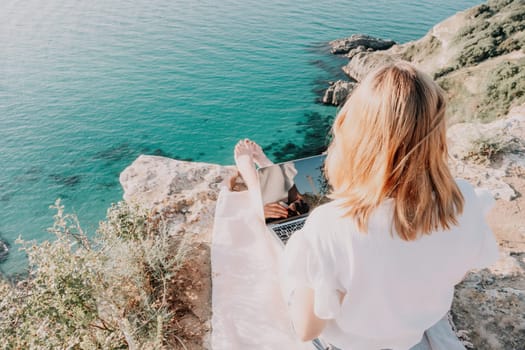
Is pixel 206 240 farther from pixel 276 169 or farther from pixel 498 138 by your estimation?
pixel 498 138

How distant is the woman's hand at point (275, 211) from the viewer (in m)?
3.23

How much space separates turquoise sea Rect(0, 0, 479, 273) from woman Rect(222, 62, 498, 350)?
11411 millimetres

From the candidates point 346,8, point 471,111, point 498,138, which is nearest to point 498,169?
point 498,138

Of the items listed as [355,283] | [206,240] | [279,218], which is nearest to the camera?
[355,283]

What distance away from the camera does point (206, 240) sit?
3994 mm

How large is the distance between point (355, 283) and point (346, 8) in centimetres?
4526

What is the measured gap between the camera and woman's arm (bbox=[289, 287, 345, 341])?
5.66 ft

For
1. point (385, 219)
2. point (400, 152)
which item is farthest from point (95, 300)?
point (400, 152)

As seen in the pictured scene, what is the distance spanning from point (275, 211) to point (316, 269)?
1.64 m

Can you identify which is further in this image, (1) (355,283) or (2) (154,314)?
(2) (154,314)

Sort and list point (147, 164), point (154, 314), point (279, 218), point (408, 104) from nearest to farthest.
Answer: point (408, 104), point (154, 314), point (279, 218), point (147, 164)

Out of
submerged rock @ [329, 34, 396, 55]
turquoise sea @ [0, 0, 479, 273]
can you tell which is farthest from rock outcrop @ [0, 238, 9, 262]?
submerged rock @ [329, 34, 396, 55]

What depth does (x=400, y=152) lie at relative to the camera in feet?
5.23

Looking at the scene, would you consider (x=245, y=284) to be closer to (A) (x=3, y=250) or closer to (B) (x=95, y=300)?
(B) (x=95, y=300)
